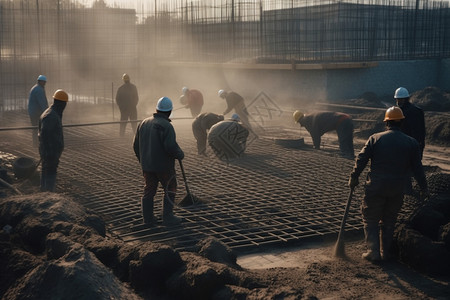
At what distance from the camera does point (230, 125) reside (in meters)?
10.2

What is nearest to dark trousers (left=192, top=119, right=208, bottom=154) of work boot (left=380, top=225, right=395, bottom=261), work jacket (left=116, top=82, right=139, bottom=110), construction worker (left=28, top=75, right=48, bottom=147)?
work jacket (left=116, top=82, right=139, bottom=110)

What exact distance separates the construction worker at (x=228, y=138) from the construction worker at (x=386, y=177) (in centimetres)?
437

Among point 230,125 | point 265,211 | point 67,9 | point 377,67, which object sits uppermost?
point 67,9

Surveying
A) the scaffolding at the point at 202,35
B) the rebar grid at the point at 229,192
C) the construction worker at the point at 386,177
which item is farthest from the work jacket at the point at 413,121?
the scaffolding at the point at 202,35

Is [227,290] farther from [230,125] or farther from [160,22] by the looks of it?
[160,22]

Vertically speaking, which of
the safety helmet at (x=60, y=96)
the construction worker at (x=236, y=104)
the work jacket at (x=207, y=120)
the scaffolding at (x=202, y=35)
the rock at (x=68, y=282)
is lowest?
the rock at (x=68, y=282)

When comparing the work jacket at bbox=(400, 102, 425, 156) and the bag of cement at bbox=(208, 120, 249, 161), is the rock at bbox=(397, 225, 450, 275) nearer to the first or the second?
the work jacket at bbox=(400, 102, 425, 156)

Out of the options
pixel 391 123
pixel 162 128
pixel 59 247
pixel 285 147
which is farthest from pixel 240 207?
pixel 285 147

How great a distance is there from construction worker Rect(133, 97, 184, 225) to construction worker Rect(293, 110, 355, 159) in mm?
4865

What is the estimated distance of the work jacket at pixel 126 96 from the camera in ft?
43.3

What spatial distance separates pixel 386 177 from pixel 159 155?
2.65 m

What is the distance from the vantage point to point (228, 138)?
10.4 m

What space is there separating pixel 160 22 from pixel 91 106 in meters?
7.13

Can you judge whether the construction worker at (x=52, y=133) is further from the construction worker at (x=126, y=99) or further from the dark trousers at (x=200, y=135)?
the construction worker at (x=126, y=99)
